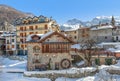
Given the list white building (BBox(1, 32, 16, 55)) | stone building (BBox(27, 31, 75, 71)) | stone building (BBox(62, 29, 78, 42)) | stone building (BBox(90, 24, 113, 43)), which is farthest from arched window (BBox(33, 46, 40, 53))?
white building (BBox(1, 32, 16, 55))

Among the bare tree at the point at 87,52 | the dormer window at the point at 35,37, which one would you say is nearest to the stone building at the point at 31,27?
the bare tree at the point at 87,52

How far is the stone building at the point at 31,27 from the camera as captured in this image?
83938mm

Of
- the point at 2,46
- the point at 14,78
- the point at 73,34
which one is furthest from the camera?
the point at 2,46

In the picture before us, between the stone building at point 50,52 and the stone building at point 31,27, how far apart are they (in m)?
24.4

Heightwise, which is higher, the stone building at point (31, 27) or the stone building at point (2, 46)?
the stone building at point (31, 27)

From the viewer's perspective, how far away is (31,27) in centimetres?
8569

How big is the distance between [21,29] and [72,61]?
1194 inches

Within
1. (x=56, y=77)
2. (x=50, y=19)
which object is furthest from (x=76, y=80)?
(x=50, y=19)

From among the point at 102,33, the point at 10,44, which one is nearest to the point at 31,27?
the point at 10,44

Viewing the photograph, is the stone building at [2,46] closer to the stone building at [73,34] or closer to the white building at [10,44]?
the white building at [10,44]

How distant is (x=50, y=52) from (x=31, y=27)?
29.4 meters

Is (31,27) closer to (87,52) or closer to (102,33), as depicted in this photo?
(102,33)

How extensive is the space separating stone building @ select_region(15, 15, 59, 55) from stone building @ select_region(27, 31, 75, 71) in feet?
80.1

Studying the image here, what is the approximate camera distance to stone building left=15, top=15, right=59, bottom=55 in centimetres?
8394
